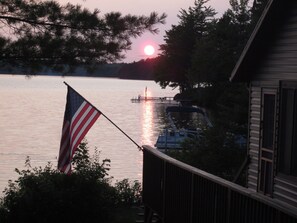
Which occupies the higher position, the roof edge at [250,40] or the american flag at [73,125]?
the roof edge at [250,40]

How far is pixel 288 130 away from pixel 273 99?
1.10 metres

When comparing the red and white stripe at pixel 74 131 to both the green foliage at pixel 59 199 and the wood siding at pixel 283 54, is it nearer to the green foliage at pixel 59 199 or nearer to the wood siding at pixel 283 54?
the green foliage at pixel 59 199

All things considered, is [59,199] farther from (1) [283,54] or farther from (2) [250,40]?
(1) [283,54]

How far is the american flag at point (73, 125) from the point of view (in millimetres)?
11523

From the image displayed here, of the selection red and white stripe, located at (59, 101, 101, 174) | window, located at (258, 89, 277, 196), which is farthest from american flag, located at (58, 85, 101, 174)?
window, located at (258, 89, 277, 196)

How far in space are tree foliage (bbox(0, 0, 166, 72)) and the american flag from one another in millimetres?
2325

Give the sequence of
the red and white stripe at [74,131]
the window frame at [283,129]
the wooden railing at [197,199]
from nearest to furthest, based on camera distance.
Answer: the wooden railing at [197,199] < the window frame at [283,129] < the red and white stripe at [74,131]

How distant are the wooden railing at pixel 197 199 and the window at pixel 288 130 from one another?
8.51 ft

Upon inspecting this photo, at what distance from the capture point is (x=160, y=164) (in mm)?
10570

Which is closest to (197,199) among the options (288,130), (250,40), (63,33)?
(288,130)

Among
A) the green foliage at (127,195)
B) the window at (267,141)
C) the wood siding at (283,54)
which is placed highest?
the wood siding at (283,54)

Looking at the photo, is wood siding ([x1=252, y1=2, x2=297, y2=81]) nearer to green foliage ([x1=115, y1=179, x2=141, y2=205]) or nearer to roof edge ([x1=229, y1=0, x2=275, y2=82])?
roof edge ([x1=229, y1=0, x2=275, y2=82])

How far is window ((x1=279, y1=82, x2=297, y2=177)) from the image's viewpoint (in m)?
10.8

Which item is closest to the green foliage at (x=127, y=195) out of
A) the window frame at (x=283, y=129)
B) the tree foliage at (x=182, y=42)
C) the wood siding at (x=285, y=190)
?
the wood siding at (x=285, y=190)
